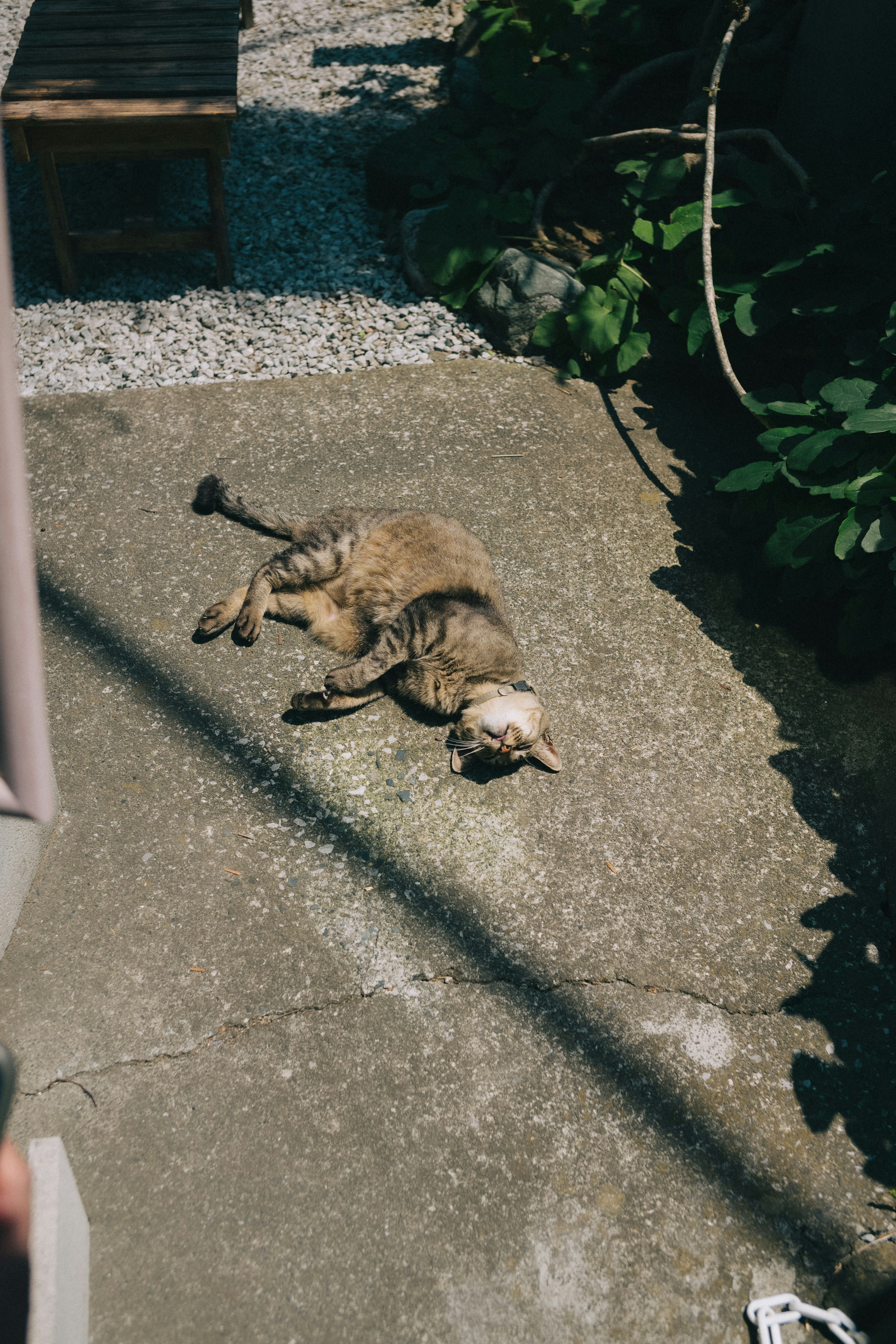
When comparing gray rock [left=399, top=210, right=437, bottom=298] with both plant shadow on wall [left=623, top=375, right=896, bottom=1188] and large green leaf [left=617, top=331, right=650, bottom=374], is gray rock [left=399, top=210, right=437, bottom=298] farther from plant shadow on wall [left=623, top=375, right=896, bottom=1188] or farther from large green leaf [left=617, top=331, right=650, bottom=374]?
plant shadow on wall [left=623, top=375, right=896, bottom=1188]

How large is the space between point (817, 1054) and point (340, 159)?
20.6 feet

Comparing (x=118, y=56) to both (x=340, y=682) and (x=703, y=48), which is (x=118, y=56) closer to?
(x=703, y=48)

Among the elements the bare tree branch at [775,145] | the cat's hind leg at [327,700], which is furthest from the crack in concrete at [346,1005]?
the bare tree branch at [775,145]

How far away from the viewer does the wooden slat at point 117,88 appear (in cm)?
423

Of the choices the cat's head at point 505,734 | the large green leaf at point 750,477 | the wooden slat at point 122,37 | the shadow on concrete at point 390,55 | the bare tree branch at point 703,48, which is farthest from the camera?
the shadow on concrete at point 390,55

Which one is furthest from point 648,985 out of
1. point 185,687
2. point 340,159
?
point 340,159

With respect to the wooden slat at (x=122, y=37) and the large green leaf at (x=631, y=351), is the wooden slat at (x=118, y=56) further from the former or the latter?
the large green leaf at (x=631, y=351)

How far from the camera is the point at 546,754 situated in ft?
9.85

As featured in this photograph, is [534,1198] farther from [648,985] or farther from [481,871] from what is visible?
[481,871]

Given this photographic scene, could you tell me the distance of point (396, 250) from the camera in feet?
17.4

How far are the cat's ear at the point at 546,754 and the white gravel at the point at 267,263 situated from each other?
2682 mm

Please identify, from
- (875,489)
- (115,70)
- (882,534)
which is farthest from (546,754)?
(115,70)

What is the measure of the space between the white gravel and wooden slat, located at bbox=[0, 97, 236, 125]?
920 millimetres

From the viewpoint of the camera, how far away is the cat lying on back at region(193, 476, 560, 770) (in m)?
3.02
